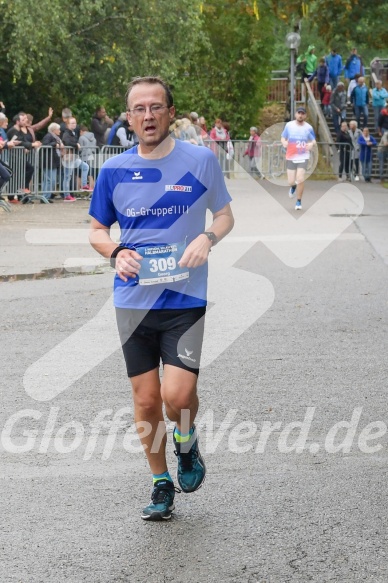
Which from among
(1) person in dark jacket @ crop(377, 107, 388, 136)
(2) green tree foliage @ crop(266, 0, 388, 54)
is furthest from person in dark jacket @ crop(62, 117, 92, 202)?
(1) person in dark jacket @ crop(377, 107, 388, 136)

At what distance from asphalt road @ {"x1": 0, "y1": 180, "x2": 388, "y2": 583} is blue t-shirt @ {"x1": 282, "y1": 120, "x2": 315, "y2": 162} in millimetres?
10662

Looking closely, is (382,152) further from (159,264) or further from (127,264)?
(127,264)

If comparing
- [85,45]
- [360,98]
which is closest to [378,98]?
[360,98]

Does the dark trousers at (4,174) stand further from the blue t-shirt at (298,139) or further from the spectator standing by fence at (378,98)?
the spectator standing by fence at (378,98)

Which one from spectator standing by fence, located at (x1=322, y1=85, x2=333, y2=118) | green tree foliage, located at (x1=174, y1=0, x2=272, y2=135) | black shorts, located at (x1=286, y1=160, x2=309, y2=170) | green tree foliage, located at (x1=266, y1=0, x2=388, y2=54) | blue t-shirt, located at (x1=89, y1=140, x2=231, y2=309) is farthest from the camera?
green tree foliage, located at (x1=174, y1=0, x2=272, y2=135)

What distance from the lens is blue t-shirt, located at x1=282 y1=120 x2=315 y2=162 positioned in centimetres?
2416

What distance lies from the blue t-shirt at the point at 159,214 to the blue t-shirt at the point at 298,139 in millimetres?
19142

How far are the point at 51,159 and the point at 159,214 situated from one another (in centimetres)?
1962

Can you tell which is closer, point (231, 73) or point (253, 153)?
point (253, 153)

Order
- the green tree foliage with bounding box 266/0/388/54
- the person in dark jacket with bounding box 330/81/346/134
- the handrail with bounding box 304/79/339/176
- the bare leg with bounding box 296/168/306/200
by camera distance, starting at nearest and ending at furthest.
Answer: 1. the green tree foliage with bounding box 266/0/388/54
2. the bare leg with bounding box 296/168/306/200
3. the handrail with bounding box 304/79/339/176
4. the person in dark jacket with bounding box 330/81/346/134

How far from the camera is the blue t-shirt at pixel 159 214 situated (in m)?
5.14

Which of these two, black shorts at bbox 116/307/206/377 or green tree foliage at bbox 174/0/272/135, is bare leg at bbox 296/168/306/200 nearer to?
black shorts at bbox 116/307/206/377

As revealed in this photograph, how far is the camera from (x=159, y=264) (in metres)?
5.12

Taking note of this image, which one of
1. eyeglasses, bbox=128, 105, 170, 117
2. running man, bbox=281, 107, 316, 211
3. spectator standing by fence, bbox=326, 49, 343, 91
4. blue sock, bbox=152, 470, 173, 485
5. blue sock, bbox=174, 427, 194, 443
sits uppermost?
eyeglasses, bbox=128, 105, 170, 117
